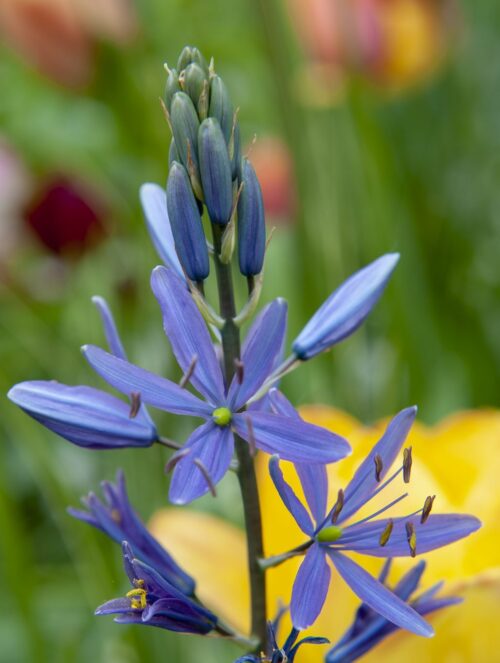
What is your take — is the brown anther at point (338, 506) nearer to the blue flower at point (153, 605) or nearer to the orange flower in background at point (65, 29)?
the blue flower at point (153, 605)

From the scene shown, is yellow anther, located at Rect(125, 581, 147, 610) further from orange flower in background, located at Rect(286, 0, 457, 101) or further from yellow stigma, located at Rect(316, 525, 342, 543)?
orange flower in background, located at Rect(286, 0, 457, 101)

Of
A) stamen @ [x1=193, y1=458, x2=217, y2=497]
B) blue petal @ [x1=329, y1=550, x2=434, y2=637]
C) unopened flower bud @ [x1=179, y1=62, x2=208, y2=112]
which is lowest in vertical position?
blue petal @ [x1=329, y1=550, x2=434, y2=637]

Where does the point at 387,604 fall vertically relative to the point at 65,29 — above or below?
below

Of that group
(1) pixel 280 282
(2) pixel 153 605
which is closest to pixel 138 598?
(2) pixel 153 605

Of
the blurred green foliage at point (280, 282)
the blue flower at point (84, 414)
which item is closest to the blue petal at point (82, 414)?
the blue flower at point (84, 414)

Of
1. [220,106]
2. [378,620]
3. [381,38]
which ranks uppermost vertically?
[381,38]

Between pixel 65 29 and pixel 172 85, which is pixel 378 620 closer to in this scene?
pixel 172 85

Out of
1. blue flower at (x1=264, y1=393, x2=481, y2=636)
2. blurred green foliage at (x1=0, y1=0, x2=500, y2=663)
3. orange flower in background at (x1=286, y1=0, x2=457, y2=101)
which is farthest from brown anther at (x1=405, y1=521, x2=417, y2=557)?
orange flower in background at (x1=286, y1=0, x2=457, y2=101)
